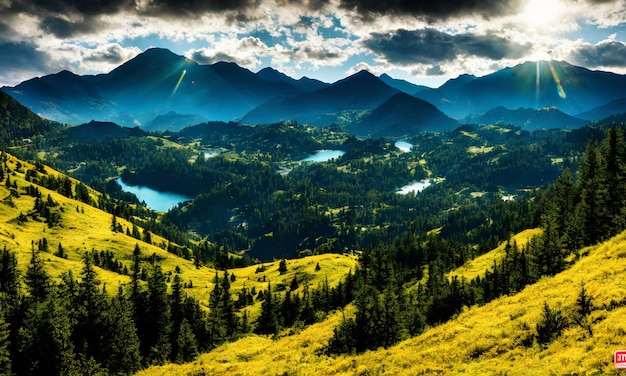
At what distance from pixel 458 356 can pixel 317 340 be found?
1060 inches

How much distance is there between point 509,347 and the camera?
107 ft

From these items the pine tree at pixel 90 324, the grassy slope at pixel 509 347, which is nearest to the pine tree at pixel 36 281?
the pine tree at pixel 90 324

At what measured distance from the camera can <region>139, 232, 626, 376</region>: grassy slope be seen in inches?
1045

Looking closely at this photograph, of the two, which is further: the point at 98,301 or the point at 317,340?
the point at 98,301

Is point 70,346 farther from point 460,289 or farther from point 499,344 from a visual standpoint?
point 499,344

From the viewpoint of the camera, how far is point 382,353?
145 feet

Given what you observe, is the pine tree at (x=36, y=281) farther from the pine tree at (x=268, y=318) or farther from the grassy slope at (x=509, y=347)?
the grassy slope at (x=509, y=347)

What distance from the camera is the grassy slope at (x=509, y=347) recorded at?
26547 millimetres

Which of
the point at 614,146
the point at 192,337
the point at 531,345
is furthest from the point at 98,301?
the point at 614,146
